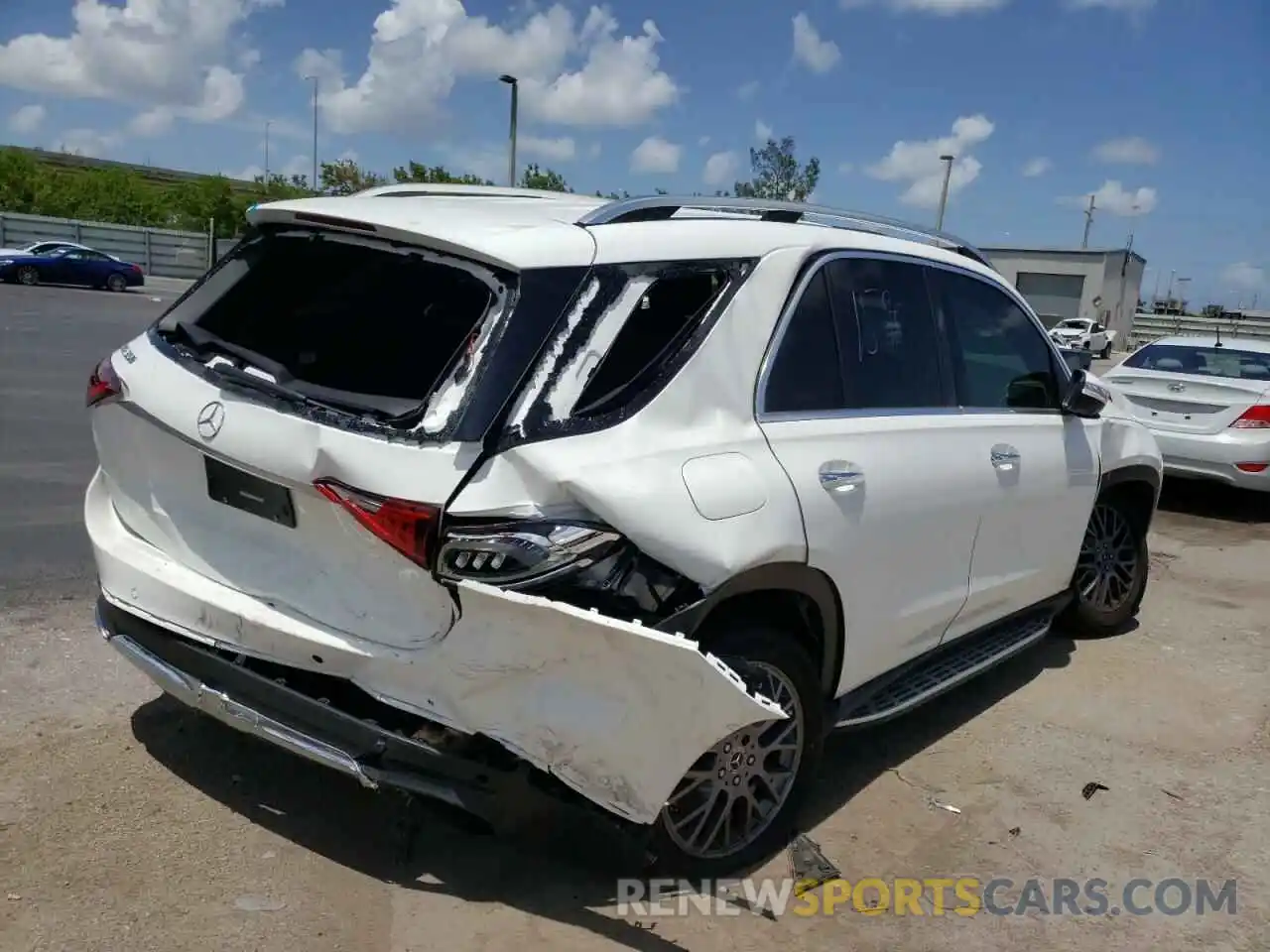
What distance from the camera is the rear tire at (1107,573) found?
18.5 feet

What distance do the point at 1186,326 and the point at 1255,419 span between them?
173ft

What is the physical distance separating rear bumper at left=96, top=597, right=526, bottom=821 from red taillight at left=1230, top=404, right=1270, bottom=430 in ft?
27.4

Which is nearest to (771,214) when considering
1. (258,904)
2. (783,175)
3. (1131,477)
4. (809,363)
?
(809,363)

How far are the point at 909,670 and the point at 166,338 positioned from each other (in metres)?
2.80

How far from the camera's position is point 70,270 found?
3328 centimetres

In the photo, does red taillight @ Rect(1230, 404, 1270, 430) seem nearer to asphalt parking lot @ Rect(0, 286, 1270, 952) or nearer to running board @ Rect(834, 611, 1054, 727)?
asphalt parking lot @ Rect(0, 286, 1270, 952)

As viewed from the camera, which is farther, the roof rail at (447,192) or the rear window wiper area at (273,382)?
the roof rail at (447,192)

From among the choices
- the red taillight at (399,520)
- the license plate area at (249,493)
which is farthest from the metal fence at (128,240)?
the red taillight at (399,520)

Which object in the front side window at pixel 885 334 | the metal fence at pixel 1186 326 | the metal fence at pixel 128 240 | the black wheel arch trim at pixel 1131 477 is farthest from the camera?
the metal fence at pixel 1186 326

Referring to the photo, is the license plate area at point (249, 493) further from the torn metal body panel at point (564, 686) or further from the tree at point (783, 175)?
the tree at point (783, 175)

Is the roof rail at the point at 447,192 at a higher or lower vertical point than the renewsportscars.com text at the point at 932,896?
higher

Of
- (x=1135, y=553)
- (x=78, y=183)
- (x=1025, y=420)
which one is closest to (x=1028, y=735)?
(x=1025, y=420)

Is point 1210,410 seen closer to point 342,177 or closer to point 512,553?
point 512,553

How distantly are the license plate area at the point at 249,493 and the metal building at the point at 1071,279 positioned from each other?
187 ft
